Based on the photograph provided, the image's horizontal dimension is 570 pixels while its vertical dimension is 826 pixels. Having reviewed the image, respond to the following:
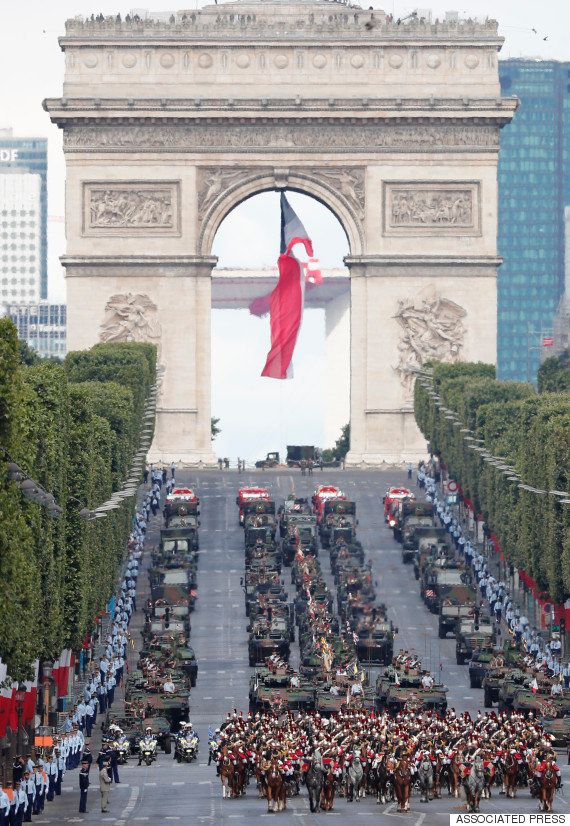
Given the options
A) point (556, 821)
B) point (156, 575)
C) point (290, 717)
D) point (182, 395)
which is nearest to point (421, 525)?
point (156, 575)

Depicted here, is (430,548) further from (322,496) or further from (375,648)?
(375,648)

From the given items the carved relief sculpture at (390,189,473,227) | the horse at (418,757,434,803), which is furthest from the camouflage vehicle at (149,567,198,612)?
the carved relief sculpture at (390,189,473,227)

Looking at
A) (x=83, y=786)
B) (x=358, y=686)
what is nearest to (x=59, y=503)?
(x=358, y=686)

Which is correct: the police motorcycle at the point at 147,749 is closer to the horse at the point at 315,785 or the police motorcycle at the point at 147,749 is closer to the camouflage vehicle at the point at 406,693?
the camouflage vehicle at the point at 406,693

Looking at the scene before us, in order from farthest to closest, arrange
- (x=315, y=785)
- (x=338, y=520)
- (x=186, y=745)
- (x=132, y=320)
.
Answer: (x=132, y=320) → (x=338, y=520) → (x=186, y=745) → (x=315, y=785)

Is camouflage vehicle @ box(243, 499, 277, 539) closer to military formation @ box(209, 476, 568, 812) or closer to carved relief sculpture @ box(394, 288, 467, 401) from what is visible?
military formation @ box(209, 476, 568, 812)

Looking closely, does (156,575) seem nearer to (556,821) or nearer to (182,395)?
(182,395)
